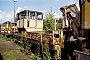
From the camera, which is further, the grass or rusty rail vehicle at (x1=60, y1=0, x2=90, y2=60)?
the grass

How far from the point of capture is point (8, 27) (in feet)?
74.8

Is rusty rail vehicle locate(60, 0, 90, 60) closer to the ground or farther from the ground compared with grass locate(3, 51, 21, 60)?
farther from the ground

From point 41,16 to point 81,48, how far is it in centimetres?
1300

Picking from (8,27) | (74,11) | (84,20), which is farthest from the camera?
(8,27)

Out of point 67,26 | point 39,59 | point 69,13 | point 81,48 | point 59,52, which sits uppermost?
point 69,13

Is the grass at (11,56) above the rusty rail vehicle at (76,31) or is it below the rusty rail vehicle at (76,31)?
below

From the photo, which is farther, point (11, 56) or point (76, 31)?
point (11, 56)

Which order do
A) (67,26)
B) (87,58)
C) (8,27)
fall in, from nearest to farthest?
(87,58), (67,26), (8,27)

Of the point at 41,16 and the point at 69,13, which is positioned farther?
the point at 41,16

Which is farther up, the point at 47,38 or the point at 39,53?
the point at 47,38

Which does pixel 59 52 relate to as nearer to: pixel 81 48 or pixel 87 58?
pixel 81 48

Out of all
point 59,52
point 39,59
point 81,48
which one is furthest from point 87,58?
point 39,59

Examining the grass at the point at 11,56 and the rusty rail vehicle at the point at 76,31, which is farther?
the grass at the point at 11,56

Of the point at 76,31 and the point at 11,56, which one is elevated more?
the point at 76,31
